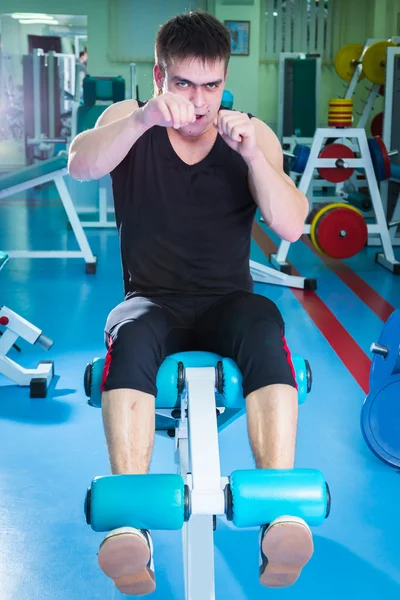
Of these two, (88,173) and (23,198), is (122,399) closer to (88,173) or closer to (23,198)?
(88,173)

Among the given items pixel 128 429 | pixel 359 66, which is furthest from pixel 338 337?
pixel 359 66

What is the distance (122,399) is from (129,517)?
0.23 meters

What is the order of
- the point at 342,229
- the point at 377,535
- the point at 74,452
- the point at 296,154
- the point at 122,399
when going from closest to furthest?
the point at 122,399, the point at 377,535, the point at 74,452, the point at 342,229, the point at 296,154

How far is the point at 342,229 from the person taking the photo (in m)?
4.19

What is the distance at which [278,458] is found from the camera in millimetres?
1341

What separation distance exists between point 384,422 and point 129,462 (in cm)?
100

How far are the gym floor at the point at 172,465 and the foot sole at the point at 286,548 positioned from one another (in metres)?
0.38

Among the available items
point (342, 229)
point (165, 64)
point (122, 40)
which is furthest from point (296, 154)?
point (122, 40)

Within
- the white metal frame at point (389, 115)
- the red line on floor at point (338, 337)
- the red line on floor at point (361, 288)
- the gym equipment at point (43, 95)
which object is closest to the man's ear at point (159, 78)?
the red line on floor at point (338, 337)

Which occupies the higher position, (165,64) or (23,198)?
(165,64)

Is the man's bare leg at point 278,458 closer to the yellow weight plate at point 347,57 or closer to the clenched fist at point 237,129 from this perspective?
the clenched fist at point 237,129

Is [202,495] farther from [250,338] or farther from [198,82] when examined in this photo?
[198,82]

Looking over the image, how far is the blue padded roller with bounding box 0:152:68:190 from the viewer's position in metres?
4.06

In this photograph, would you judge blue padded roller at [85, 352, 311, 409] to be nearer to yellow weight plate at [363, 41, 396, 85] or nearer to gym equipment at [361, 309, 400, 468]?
gym equipment at [361, 309, 400, 468]
